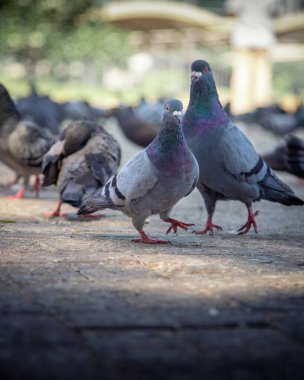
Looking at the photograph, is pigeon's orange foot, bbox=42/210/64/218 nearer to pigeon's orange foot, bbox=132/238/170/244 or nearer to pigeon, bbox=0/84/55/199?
pigeon, bbox=0/84/55/199

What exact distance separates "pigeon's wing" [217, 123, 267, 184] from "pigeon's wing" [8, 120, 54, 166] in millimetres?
2531

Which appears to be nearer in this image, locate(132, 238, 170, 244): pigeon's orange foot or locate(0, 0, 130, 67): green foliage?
locate(132, 238, 170, 244): pigeon's orange foot

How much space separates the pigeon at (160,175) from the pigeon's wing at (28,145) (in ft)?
9.59

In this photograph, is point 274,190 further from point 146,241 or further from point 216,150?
point 146,241

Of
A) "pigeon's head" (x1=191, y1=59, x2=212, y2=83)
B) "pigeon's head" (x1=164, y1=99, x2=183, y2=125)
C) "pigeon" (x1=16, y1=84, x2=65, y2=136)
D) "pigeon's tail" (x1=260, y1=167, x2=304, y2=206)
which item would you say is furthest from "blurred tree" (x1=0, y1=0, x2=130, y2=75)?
"pigeon's head" (x1=164, y1=99, x2=183, y2=125)

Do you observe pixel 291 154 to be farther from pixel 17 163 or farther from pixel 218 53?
pixel 218 53

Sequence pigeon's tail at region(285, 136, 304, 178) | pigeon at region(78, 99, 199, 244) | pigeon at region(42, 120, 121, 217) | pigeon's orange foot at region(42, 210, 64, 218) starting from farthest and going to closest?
Answer: pigeon's tail at region(285, 136, 304, 178), pigeon's orange foot at region(42, 210, 64, 218), pigeon at region(42, 120, 121, 217), pigeon at region(78, 99, 199, 244)

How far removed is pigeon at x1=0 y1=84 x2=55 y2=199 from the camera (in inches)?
313

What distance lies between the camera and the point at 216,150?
229 inches

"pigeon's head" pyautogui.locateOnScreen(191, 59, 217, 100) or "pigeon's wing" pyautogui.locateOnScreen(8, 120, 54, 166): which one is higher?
"pigeon's head" pyautogui.locateOnScreen(191, 59, 217, 100)

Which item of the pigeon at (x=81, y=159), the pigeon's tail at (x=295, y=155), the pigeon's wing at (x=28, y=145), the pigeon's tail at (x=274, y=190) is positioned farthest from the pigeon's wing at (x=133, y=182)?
the pigeon's tail at (x=295, y=155)

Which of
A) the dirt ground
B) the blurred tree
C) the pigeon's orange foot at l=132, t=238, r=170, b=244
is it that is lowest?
the dirt ground

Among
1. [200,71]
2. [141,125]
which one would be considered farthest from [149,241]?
[141,125]

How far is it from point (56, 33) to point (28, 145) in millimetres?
23751
